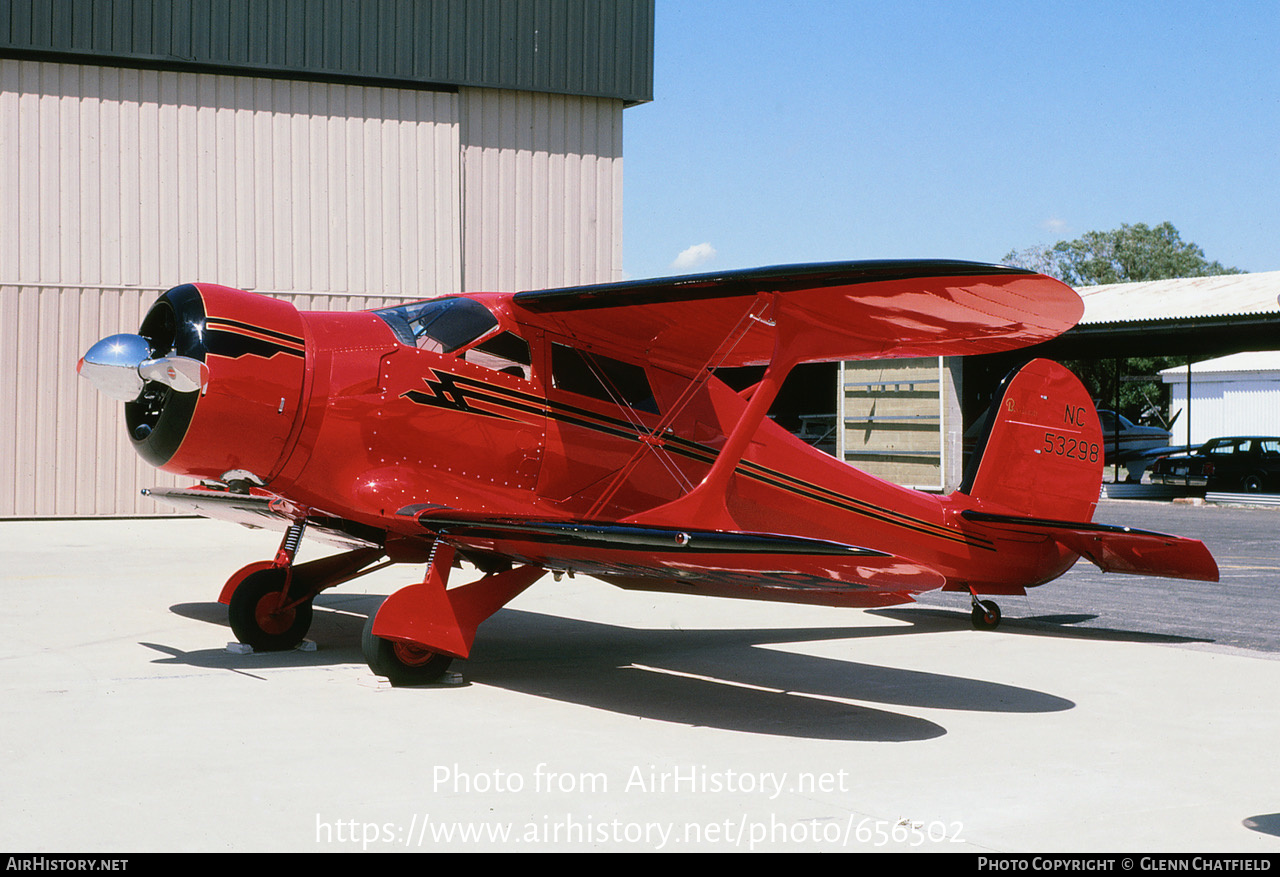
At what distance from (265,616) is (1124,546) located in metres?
6.36

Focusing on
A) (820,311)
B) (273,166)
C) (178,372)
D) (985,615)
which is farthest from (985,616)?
(273,166)

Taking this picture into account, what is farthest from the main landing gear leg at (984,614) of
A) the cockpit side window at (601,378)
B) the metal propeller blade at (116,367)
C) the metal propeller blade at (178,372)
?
the metal propeller blade at (116,367)

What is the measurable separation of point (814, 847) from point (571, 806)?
1024 millimetres

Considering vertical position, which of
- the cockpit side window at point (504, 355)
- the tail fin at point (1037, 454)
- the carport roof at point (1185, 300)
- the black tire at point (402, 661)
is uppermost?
the carport roof at point (1185, 300)

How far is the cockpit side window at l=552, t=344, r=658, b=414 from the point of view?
7848mm

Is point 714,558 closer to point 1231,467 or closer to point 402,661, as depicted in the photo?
point 402,661

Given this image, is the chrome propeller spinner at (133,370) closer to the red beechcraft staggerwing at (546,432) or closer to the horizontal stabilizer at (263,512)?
the red beechcraft staggerwing at (546,432)

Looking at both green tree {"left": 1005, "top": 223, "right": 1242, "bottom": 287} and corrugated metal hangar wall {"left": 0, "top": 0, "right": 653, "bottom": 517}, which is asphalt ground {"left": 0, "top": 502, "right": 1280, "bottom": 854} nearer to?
corrugated metal hangar wall {"left": 0, "top": 0, "right": 653, "bottom": 517}

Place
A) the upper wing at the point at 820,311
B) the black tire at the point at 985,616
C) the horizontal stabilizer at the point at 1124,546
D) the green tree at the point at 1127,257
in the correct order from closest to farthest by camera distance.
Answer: the upper wing at the point at 820,311 → the horizontal stabilizer at the point at 1124,546 → the black tire at the point at 985,616 → the green tree at the point at 1127,257

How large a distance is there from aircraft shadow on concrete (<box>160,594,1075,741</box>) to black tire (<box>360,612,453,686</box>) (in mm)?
114

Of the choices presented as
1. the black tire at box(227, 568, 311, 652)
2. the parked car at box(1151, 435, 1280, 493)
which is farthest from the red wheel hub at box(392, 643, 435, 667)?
the parked car at box(1151, 435, 1280, 493)

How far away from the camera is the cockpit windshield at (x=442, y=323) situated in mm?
7492

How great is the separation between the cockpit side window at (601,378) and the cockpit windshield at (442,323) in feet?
1.79
